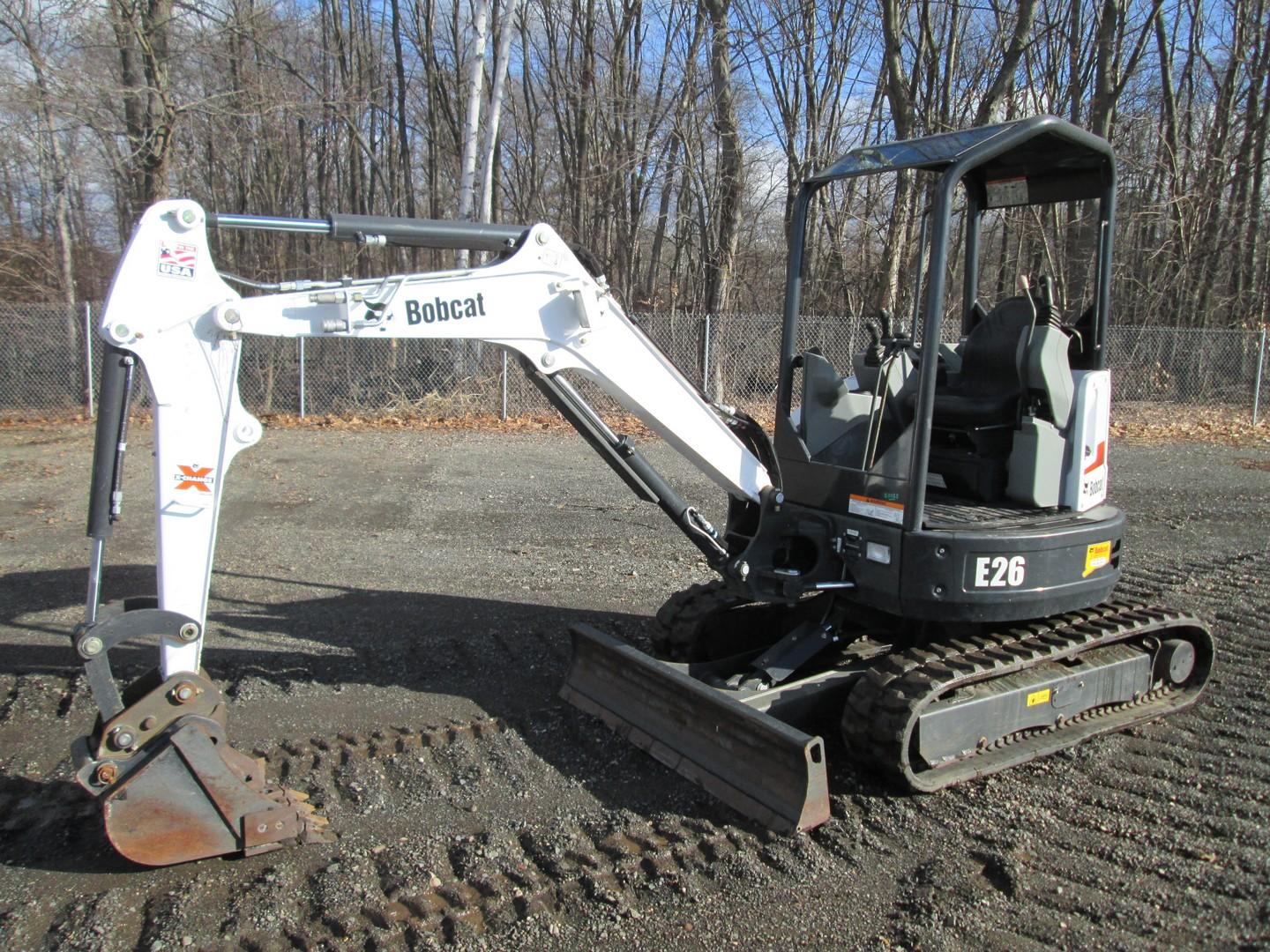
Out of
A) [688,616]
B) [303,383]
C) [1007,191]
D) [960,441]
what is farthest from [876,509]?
[303,383]

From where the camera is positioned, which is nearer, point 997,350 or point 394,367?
point 997,350

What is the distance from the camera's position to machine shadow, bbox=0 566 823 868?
442 cm

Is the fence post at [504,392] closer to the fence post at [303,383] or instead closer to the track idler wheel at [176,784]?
the fence post at [303,383]

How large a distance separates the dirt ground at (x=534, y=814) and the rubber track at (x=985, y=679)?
0.32ft

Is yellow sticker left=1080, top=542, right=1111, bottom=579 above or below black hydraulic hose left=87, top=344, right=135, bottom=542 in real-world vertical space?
below

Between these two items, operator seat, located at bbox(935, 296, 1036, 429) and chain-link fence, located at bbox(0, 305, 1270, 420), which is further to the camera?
chain-link fence, located at bbox(0, 305, 1270, 420)

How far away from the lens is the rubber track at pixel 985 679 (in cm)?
411

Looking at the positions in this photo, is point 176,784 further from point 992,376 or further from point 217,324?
point 992,376

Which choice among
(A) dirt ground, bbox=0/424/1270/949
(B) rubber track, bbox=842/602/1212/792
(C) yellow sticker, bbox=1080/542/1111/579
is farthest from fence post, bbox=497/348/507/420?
(C) yellow sticker, bbox=1080/542/1111/579

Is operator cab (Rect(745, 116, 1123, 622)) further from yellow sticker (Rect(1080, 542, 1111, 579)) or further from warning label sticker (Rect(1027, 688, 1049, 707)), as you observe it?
warning label sticker (Rect(1027, 688, 1049, 707))

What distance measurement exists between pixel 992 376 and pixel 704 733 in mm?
2277

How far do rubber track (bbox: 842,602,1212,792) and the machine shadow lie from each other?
345 millimetres

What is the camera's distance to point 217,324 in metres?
3.56

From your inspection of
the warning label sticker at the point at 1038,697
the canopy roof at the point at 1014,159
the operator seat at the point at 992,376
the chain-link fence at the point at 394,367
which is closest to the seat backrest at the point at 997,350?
the operator seat at the point at 992,376
